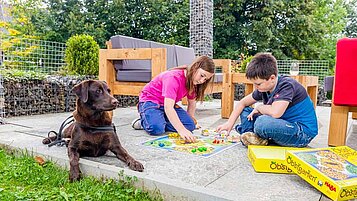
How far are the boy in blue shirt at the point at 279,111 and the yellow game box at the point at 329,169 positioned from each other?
1.15 feet

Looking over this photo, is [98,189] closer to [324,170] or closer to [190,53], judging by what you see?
[324,170]

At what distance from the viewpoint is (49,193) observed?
1.44m

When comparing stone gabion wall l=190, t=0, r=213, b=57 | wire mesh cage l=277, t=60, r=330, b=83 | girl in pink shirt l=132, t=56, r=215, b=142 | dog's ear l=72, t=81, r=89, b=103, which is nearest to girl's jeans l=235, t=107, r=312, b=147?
girl in pink shirt l=132, t=56, r=215, b=142

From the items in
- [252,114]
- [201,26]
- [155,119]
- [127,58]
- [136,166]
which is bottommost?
[136,166]

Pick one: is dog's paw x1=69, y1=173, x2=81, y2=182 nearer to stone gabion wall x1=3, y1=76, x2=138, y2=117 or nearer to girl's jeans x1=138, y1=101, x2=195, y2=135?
girl's jeans x1=138, y1=101, x2=195, y2=135

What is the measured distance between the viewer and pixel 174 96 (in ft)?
7.73

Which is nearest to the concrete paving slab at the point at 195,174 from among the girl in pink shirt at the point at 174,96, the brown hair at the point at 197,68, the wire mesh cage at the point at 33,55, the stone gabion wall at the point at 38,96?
the girl in pink shirt at the point at 174,96

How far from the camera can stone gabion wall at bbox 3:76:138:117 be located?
3.55 metres

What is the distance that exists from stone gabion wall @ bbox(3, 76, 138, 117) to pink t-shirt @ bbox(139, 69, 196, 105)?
178cm

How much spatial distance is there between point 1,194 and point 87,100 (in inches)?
25.3

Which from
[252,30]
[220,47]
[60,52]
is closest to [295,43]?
[252,30]

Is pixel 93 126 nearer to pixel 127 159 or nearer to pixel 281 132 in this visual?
pixel 127 159

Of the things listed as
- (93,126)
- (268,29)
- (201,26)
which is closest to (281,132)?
(93,126)

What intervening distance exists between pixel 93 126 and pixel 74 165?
26cm
